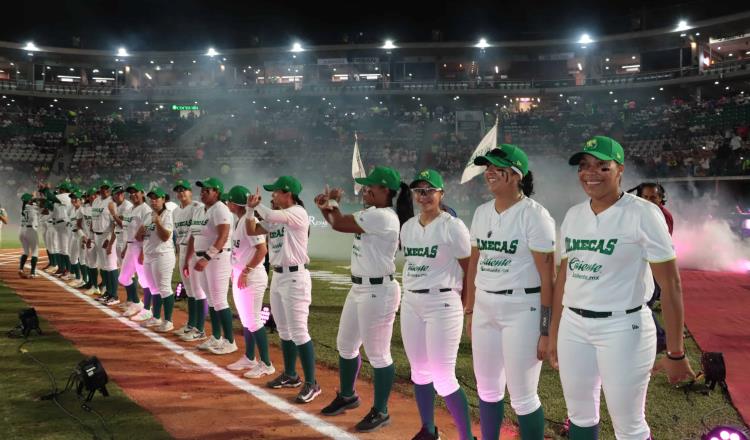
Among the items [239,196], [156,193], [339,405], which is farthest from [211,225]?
[339,405]

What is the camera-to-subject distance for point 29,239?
15.0 meters

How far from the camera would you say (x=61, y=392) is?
589 centimetres

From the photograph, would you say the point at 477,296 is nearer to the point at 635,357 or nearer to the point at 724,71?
the point at 635,357

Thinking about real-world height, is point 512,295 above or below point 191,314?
above

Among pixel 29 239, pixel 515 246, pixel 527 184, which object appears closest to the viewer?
pixel 515 246

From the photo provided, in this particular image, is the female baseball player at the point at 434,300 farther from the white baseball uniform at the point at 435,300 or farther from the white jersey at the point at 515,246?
the white jersey at the point at 515,246

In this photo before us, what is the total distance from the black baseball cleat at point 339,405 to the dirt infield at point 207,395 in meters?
0.07

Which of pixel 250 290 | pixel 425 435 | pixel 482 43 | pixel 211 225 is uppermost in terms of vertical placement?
pixel 482 43

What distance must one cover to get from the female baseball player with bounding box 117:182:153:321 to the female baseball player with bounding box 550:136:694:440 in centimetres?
828

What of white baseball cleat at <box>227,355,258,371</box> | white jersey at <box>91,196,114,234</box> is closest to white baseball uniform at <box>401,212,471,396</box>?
white baseball cleat at <box>227,355,258,371</box>

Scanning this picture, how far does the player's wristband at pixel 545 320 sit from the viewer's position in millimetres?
3620

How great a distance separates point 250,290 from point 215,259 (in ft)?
3.87

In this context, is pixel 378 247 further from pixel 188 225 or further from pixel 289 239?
pixel 188 225

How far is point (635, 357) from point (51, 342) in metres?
7.88
